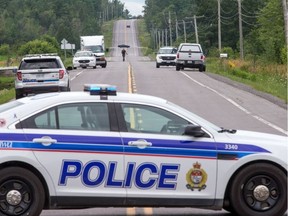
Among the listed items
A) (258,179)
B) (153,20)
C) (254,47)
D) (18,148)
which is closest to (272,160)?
(258,179)

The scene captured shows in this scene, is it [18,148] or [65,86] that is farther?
[65,86]

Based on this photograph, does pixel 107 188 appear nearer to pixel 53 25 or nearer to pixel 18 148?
pixel 18 148

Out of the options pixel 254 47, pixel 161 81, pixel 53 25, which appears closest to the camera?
pixel 161 81

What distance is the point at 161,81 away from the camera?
36.2 metres

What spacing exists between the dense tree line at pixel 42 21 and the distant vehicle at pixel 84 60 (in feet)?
Result: 240

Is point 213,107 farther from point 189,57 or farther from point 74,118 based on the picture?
point 189,57

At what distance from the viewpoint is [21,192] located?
786 cm

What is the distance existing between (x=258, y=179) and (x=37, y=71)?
55.6 ft

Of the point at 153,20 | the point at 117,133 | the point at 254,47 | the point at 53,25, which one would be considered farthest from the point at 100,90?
the point at 153,20

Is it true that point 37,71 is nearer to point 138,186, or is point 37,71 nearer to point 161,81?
point 161,81

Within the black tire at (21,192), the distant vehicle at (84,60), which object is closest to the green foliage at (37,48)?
the distant vehicle at (84,60)

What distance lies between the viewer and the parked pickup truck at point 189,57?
4966 centimetres

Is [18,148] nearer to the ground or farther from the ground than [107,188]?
farther from the ground

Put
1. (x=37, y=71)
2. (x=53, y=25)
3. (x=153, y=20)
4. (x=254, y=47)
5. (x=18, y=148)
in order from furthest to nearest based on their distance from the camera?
(x=153, y=20) < (x=53, y=25) < (x=254, y=47) < (x=37, y=71) < (x=18, y=148)
